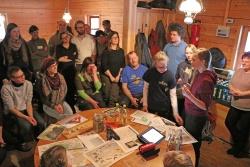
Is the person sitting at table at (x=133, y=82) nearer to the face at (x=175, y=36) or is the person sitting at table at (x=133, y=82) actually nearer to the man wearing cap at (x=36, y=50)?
the face at (x=175, y=36)

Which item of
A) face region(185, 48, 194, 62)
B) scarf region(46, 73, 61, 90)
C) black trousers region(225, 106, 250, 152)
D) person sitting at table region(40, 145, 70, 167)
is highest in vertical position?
face region(185, 48, 194, 62)

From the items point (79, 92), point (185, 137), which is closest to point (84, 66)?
point (79, 92)

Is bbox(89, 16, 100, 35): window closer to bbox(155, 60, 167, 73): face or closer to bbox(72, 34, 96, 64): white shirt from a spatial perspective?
bbox(72, 34, 96, 64): white shirt

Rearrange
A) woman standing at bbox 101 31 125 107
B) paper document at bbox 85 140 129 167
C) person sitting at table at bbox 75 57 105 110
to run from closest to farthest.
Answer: paper document at bbox 85 140 129 167 → person sitting at table at bbox 75 57 105 110 → woman standing at bbox 101 31 125 107

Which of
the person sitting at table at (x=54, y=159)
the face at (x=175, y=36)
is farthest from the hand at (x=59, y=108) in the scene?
the face at (x=175, y=36)

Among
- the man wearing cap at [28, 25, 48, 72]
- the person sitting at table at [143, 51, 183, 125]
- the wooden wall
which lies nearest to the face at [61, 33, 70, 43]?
the man wearing cap at [28, 25, 48, 72]

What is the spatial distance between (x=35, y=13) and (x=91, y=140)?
5.42 meters

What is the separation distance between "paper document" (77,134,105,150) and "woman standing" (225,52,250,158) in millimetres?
1778

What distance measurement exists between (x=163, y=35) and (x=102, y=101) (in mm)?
1969

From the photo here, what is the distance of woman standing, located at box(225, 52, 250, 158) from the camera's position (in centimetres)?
279

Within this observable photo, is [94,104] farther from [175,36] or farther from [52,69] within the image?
[175,36]

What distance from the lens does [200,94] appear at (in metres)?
2.30

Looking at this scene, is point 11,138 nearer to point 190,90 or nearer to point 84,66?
point 84,66

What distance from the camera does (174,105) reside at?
2719 millimetres
